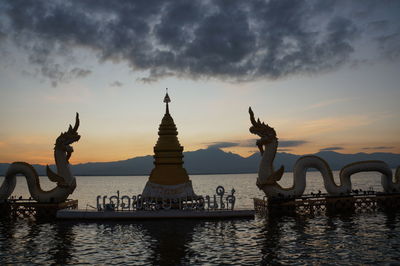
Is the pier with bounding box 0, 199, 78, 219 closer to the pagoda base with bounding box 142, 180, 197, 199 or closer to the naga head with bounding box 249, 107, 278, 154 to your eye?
the pagoda base with bounding box 142, 180, 197, 199

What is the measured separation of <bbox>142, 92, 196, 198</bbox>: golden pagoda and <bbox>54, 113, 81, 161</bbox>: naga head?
7.91 meters

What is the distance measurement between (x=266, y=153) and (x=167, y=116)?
10.8 m

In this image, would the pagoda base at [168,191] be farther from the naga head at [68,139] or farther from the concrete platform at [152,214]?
the naga head at [68,139]

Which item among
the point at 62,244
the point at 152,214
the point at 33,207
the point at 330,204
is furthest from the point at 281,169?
the point at 33,207

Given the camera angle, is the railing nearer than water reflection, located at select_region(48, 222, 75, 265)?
No

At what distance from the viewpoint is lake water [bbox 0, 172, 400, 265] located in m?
20.6

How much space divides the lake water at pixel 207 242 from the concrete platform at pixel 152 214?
2.40 ft

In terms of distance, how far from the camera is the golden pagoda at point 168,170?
35.2 meters

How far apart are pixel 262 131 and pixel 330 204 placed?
32.8 ft

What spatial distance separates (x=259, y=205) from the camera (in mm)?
40562

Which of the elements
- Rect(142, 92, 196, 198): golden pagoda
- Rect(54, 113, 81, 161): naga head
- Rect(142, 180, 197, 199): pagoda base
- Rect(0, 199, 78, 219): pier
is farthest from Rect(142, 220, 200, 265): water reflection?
Rect(54, 113, 81, 161): naga head

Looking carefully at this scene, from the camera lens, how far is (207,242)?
24547mm

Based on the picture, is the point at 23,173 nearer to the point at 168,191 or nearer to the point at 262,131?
the point at 168,191

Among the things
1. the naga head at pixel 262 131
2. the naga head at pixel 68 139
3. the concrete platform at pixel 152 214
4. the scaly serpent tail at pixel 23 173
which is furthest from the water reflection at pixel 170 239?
the scaly serpent tail at pixel 23 173
